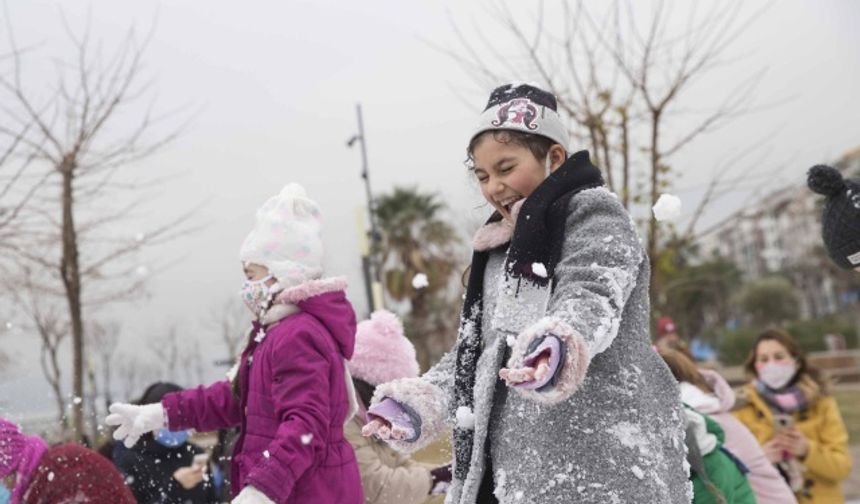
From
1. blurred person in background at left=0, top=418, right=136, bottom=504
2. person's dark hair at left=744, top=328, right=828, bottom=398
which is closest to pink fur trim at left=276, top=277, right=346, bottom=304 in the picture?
blurred person in background at left=0, top=418, right=136, bottom=504

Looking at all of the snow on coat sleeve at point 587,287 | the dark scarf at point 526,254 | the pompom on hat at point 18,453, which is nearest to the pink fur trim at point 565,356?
the snow on coat sleeve at point 587,287

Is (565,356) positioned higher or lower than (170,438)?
higher

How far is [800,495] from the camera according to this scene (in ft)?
18.6

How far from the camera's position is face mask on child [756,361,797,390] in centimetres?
588

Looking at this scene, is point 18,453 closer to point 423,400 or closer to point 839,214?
point 423,400

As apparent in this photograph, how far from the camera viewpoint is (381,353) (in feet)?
13.0

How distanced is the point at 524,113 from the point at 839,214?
92 centimetres

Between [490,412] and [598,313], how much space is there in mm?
433

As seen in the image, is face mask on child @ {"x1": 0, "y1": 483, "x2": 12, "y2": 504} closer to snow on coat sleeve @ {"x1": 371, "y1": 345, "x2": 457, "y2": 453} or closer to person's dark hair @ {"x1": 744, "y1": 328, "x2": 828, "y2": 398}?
snow on coat sleeve @ {"x1": 371, "y1": 345, "x2": 457, "y2": 453}

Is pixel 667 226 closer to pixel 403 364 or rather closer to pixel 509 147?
pixel 403 364

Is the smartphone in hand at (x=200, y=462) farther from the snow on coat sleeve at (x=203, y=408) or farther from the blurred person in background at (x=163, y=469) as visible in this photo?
the snow on coat sleeve at (x=203, y=408)

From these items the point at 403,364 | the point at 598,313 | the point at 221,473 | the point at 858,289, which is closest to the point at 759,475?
the point at 403,364

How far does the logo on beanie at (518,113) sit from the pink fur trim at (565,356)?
69cm

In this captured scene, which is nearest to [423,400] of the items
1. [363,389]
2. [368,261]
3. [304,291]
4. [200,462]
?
[304,291]
